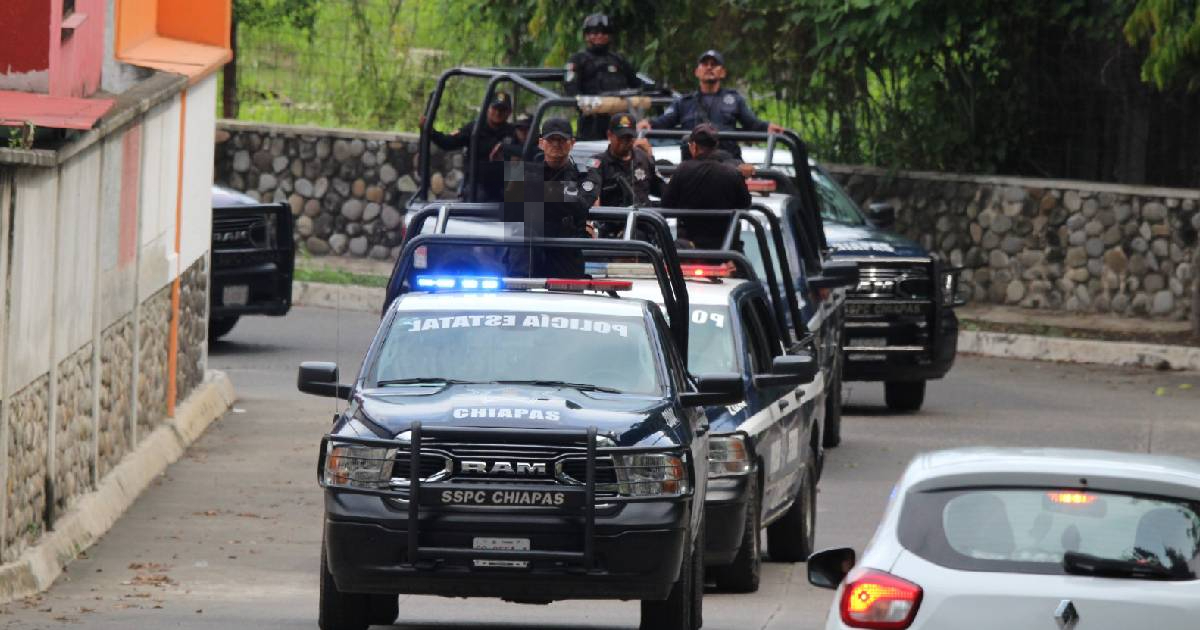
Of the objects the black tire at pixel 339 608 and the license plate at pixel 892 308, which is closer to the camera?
the black tire at pixel 339 608

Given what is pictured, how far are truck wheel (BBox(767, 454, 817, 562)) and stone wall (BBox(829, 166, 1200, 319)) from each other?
13.1 meters

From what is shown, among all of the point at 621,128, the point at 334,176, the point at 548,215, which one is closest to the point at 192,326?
the point at 621,128

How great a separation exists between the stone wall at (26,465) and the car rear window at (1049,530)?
6.08 meters

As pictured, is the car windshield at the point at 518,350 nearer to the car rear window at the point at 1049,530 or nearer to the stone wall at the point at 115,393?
the car rear window at the point at 1049,530

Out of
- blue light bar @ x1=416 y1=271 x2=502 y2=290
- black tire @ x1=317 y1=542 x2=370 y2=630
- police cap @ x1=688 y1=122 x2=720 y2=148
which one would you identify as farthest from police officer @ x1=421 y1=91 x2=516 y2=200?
black tire @ x1=317 y1=542 x2=370 y2=630

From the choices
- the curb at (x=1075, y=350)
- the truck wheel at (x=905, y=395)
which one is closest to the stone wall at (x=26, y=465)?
the truck wheel at (x=905, y=395)

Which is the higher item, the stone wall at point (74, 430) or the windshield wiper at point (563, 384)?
the windshield wiper at point (563, 384)

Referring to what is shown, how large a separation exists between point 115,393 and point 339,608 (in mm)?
5456

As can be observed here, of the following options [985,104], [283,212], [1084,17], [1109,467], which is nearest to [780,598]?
[1109,467]

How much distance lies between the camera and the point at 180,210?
18.1 metres

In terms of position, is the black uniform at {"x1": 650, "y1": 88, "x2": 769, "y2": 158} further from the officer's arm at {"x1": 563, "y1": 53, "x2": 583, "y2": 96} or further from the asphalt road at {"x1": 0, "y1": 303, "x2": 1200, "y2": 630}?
the asphalt road at {"x1": 0, "y1": 303, "x2": 1200, "y2": 630}

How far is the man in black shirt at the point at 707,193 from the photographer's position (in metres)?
16.2

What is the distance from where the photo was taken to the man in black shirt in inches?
636

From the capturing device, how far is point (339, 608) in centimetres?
1032
